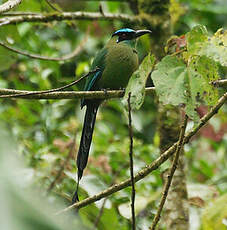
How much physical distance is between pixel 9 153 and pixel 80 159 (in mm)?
2026

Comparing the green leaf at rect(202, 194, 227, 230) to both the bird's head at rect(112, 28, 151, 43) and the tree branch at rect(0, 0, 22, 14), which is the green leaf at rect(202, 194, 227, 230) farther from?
the bird's head at rect(112, 28, 151, 43)

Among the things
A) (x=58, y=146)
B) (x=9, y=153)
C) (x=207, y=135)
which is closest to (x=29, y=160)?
(x=58, y=146)

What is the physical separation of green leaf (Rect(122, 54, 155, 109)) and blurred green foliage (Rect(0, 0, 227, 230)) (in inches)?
24.6

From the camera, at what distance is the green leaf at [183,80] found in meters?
1.33

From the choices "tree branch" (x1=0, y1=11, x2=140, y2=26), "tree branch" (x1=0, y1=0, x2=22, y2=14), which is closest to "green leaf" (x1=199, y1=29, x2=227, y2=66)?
"tree branch" (x1=0, y1=0, x2=22, y2=14)

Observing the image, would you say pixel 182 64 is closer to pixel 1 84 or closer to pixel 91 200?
pixel 91 200

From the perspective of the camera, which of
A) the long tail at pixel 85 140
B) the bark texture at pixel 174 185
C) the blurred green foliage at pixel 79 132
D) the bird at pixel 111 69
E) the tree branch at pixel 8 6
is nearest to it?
the tree branch at pixel 8 6

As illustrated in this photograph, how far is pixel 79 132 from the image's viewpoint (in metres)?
3.72

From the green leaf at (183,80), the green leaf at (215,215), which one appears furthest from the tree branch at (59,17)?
the green leaf at (215,215)

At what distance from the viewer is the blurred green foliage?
257cm

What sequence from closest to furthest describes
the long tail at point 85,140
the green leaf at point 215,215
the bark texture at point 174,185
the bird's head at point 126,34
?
the green leaf at point 215,215 → the long tail at point 85,140 → the bark texture at point 174,185 → the bird's head at point 126,34

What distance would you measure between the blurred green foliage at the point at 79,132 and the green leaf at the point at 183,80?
0.64 metres

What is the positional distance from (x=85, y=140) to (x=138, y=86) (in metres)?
1.11

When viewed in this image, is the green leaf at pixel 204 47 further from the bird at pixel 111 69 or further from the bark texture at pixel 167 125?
the bird at pixel 111 69
